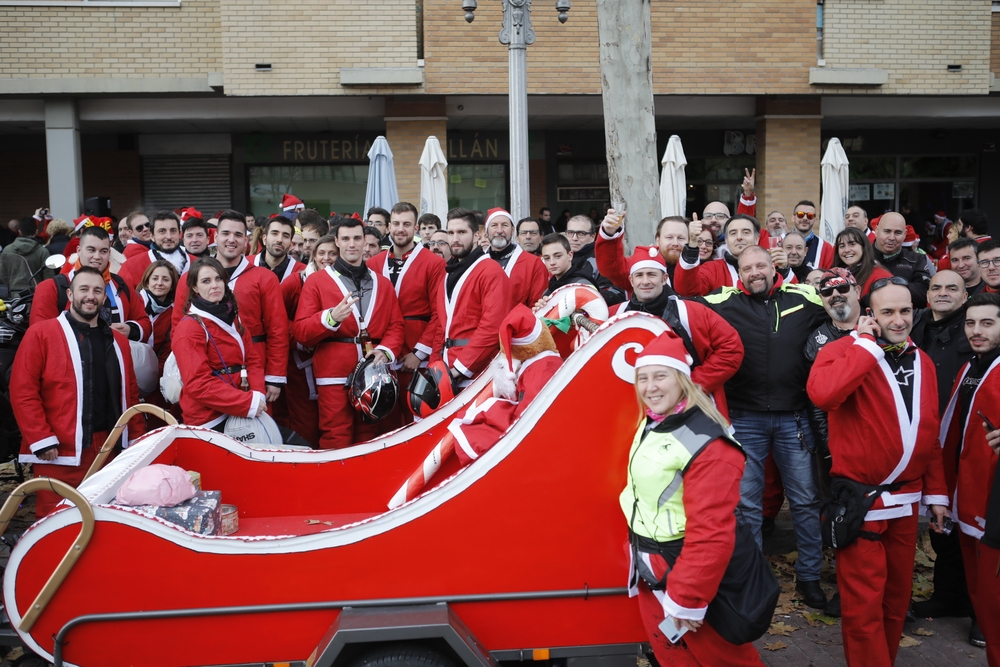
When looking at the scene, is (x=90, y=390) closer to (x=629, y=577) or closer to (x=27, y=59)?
(x=629, y=577)

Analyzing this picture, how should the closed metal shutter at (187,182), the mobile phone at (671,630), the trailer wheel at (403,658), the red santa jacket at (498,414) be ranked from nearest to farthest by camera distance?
1. the mobile phone at (671,630)
2. the trailer wheel at (403,658)
3. the red santa jacket at (498,414)
4. the closed metal shutter at (187,182)

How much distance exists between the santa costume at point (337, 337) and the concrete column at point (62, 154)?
1035 cm

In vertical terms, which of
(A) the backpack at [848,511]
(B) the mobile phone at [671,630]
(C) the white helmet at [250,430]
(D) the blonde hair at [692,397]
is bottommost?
(B) the mobile phone at [671,630]

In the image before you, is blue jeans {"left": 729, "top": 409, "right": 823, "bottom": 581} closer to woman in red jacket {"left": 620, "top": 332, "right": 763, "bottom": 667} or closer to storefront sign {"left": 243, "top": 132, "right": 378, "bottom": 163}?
woman in red jacket {"left": 620, "top": 332, "right": 763, "bottom": 667}

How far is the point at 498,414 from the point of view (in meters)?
3.99

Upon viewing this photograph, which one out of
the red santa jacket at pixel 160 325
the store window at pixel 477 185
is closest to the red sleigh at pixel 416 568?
the red santa jacket at pixel 160 325

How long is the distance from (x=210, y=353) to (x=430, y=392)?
136 centimetres

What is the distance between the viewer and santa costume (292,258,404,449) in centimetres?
586

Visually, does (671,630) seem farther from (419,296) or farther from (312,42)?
(312,42)

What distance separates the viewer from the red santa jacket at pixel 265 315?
222 inches

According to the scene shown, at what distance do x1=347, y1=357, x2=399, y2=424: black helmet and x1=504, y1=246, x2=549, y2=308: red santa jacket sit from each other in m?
1.36

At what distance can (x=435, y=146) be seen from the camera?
10656 mm

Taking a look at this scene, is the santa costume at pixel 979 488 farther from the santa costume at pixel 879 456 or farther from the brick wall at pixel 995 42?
the brick wall at pixel 995 42

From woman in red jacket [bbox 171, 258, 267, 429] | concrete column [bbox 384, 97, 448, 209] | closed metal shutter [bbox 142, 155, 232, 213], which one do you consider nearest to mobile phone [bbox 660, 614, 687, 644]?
woman in red jacket [bbox 171, 258, 267, 429]
